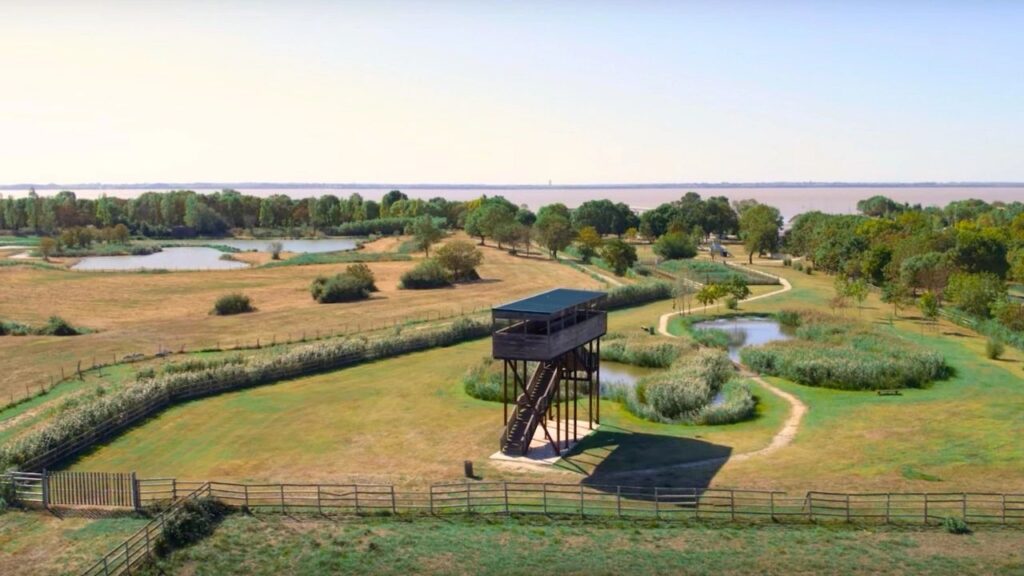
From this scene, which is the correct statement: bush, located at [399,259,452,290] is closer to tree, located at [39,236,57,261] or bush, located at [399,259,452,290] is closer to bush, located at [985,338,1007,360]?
bush, located at [985,338,1007,360]

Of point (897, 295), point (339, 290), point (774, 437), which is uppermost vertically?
point (897, 295)

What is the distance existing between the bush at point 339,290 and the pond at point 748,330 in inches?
1342

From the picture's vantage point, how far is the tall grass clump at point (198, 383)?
106 feet

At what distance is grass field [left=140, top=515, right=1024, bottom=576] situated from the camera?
2323 cm

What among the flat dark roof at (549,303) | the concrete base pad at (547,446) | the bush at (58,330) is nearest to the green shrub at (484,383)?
the concrete base pad at (547,446)

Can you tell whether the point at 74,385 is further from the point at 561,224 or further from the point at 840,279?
the point at 561,224

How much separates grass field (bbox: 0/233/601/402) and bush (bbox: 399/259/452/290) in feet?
6.62

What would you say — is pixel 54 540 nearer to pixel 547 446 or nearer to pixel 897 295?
pixel 547 446

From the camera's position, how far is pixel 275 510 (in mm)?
27562

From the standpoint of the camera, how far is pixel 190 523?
25.6 m

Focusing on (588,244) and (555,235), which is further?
(555,235)

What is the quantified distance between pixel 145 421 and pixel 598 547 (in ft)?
78.4

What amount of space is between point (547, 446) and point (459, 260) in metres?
61.6

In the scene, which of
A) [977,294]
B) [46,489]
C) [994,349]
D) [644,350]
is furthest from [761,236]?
[46,489]
